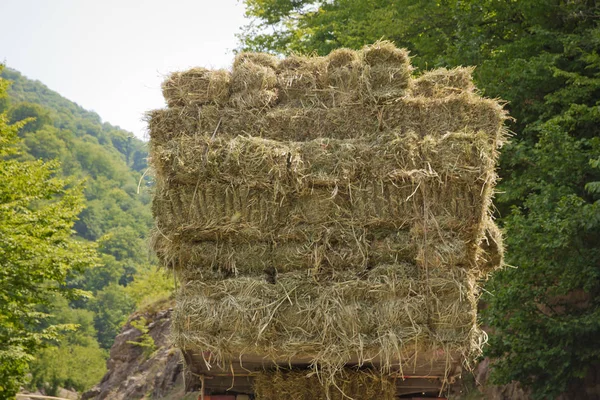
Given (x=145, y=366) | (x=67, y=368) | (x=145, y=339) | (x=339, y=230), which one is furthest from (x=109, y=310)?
(x=339, y=230)

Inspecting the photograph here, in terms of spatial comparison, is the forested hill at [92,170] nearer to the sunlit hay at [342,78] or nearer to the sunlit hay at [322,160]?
the sunlit hay at [342,78]

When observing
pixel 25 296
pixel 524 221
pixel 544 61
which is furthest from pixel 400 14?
pixel 25 296

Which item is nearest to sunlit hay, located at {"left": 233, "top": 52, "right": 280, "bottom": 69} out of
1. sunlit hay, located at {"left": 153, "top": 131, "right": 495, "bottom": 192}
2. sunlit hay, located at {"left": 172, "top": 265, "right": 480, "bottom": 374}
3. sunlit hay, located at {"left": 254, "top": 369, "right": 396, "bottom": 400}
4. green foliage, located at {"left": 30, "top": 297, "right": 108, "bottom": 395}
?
sunlit hay, located at {"left": 153, "top": 131, "right": 495, "bottom": 192}

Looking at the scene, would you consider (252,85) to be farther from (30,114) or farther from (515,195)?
(30,114)

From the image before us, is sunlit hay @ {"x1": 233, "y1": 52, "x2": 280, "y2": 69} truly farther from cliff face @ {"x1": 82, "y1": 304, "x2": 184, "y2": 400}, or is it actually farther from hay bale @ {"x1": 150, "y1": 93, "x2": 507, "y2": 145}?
cliff face @ {"x1": 82, "y1": 304, "x2": 184, "y2": 400}

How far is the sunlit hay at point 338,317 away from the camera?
6.13 metres

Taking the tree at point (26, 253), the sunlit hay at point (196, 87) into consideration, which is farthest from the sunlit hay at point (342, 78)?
the tree at point (26, 253)

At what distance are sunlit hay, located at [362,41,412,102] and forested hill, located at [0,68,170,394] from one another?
32852mm

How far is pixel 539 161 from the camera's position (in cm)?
1364

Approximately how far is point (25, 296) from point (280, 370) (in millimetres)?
10802

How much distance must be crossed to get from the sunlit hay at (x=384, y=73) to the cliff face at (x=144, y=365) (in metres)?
17.2

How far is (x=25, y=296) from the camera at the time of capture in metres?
16.1

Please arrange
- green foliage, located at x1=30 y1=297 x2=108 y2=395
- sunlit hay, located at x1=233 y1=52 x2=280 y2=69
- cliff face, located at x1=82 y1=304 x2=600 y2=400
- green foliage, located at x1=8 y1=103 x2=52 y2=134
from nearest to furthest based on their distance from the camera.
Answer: sunlit hay, located at x1=233 y1=52 x2=280 y2=69 < cliff face, located at x1=82 y1=304 x2=600 y2=400 < green foliage, located at x1=30 y1=297 x2=108 y2=395 < green foliage, located at x1=8 y1=103 x2=52 y2=134

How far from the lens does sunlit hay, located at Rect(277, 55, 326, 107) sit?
7.18m
